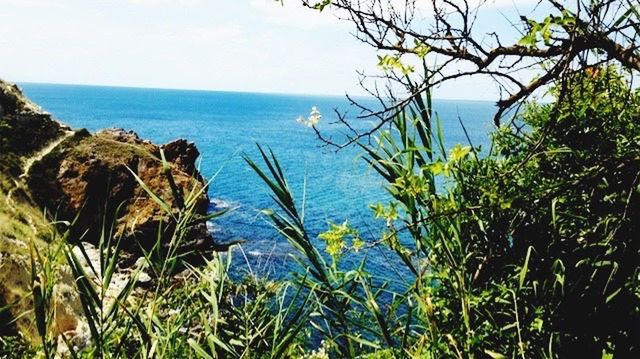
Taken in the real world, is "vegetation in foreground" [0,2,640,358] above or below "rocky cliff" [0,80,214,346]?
above

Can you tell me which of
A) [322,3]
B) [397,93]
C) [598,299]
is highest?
[322,3]

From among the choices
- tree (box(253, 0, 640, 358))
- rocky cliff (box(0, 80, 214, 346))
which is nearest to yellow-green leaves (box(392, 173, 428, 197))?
tree (box(253, 0, 640, 358))

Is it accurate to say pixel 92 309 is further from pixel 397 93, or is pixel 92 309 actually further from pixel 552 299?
pixel 552 299

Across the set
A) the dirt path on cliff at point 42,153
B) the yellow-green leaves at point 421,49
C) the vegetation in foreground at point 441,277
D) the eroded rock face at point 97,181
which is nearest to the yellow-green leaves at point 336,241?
the vegetation in foreground at point 441,277

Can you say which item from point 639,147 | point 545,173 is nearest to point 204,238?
point 545,173

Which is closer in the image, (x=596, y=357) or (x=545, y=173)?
(x=596, y=357)

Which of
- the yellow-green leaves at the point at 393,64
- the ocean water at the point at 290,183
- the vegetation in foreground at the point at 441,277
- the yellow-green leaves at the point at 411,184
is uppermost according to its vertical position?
the yellow-green leaves at the point at 393,64

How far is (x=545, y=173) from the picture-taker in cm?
530

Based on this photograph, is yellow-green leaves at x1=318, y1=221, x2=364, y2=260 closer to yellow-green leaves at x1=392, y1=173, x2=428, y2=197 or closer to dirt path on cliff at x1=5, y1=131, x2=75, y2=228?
yellow-green leaves at x1=392, y1=173, x2=428, y2=197

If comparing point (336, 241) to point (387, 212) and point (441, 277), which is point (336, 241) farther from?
point (441, 277)

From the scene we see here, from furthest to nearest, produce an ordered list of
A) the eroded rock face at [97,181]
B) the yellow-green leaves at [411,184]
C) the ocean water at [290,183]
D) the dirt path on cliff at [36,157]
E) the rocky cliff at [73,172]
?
the eroded rock face at [97,181]
the rocky cliff at [73,172]
the dirt path on cliff at [36,157]
the ocean water at [290,183]
the yellow-green leaves at [411,184]

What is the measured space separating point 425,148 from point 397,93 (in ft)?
1.87

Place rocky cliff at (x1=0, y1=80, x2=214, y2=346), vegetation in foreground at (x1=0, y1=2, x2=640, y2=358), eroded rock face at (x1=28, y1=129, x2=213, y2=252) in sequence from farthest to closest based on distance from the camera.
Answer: eroded rock face at (x1=28, y1=129, x2=213, y2=252)
rocky cliff at (x1=0, y1=80, x2=214, y2=346)
vegetation in foreground at (x1=0, y1=2, x2=640, y2=358)

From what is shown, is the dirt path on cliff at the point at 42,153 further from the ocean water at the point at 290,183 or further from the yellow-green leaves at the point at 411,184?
the yellow-green leaves at the point at 411,184
